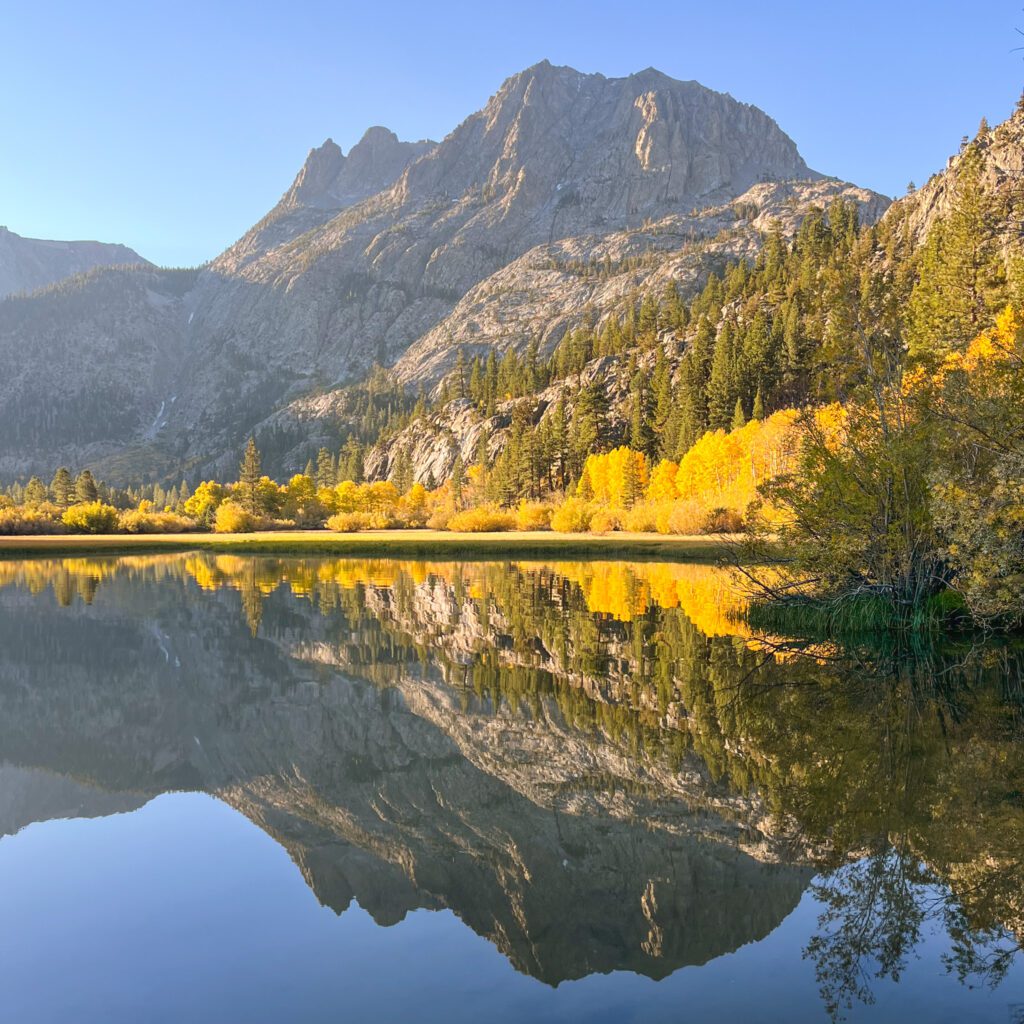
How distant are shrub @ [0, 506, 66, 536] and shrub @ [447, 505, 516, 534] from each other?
213ft

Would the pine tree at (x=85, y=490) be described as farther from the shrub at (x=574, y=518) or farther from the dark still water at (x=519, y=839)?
the dark still water at (x=519, y=839)

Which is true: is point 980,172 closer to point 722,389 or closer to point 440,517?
point 722,389

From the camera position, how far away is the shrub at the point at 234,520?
427 feet

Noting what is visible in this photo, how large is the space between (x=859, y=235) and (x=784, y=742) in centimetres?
17611

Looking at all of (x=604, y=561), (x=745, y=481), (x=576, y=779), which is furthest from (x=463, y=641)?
(x=745, y=481)

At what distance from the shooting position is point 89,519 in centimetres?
12212

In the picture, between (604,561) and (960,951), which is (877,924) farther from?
(604,561)

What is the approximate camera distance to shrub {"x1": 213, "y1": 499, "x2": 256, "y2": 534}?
5128 inches

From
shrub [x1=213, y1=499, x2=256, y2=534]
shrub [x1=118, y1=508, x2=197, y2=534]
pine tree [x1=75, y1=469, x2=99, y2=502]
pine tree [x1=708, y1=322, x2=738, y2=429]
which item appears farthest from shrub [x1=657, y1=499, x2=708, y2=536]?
pine tree [x1=75, y1=469, x2=99, y2=502]

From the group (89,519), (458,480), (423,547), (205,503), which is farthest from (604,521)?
(205,503)

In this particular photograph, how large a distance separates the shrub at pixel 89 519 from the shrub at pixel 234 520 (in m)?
17.1

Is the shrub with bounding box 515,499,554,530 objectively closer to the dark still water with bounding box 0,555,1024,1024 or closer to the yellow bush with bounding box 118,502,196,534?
the yellow bush with bounding box 118,502,196,534

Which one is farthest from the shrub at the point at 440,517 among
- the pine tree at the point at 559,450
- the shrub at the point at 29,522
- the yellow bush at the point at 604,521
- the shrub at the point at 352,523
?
the shrub at the point at 29,522

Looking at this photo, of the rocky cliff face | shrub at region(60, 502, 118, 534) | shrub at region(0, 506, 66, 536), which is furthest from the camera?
the rocky cliff face
